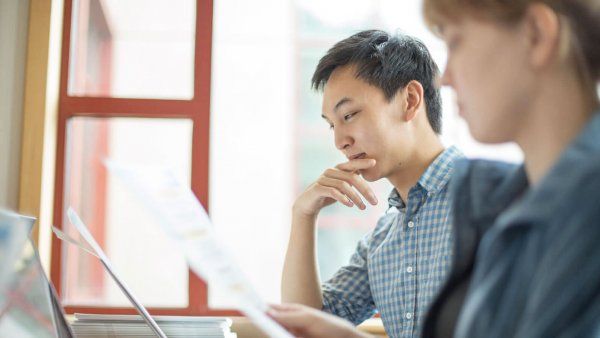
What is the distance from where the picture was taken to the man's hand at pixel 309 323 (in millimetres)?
851

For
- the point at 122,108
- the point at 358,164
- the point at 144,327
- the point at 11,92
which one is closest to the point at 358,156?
the point at 358,164

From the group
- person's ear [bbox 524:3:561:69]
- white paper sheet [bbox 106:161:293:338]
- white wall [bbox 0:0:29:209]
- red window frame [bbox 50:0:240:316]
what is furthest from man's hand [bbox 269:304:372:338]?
white wall [bbox 0:0:29:209]

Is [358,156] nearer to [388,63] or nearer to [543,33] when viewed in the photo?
[388,63]

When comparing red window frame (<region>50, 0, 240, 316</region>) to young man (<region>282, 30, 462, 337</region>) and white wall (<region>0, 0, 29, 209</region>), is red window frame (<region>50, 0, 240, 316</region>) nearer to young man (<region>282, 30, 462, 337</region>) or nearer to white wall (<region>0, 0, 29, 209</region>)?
white wall (<region>0, 0, 29, 209</region>)

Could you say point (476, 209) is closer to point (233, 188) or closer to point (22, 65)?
point (22, 65)

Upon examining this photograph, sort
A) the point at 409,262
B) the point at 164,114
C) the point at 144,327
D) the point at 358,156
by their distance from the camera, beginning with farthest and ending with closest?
the point at 164,114 → the point at 358,156 → the point at 409,262 → the point at 144,327

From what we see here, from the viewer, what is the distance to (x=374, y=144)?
4.81ft

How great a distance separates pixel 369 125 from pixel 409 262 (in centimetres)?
35

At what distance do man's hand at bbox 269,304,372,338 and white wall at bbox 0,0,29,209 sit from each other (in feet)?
4.31

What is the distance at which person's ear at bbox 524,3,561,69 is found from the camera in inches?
25.5

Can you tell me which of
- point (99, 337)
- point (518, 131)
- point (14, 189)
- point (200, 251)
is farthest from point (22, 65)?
point (518, 131)

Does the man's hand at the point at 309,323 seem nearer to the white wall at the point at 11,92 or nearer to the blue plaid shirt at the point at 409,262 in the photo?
the blue plaid shirt at the point at 409,262

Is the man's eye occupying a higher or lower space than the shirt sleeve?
higher

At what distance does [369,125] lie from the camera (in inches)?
57.9
